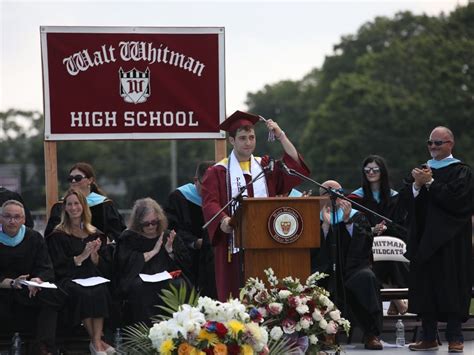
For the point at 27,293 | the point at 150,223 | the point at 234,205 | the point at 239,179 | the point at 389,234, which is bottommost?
the point at 27,293

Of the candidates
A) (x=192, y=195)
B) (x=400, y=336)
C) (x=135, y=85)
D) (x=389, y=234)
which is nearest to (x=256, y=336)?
(x=400, y=336)

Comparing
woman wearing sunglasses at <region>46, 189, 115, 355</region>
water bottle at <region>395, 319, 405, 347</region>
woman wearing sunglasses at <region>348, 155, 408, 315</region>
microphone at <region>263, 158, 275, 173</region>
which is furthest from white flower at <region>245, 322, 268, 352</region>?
woman wearing sunglasses at <region>348, 155, 408, 315</region>

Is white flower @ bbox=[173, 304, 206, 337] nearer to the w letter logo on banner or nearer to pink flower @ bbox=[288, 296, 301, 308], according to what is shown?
pink flower @ bbox=[288, 296, 301, 308]

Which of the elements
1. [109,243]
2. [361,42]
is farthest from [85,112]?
[361,42]

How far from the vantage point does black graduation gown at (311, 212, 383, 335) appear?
11562 mm

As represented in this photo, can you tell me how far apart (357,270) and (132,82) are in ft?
10.2

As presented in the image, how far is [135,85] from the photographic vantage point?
12.4m

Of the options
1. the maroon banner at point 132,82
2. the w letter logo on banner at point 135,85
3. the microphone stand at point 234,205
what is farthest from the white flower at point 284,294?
the w letter logo on banner at point 135,85

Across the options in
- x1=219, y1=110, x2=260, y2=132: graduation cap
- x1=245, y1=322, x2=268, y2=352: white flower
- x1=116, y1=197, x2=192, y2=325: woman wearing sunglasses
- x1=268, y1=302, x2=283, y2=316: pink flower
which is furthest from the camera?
x1=116, y1=197, x2=192, y2=325: woman wearing sunglasses

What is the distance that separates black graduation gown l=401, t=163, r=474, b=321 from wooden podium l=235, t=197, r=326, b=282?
1873mm

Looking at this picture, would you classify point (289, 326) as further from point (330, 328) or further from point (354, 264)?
point (354, 264)

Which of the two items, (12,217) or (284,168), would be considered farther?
(12,217)

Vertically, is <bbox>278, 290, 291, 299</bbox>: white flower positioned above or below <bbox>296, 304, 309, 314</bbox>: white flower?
above

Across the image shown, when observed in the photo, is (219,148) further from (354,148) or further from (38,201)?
(38,201)
